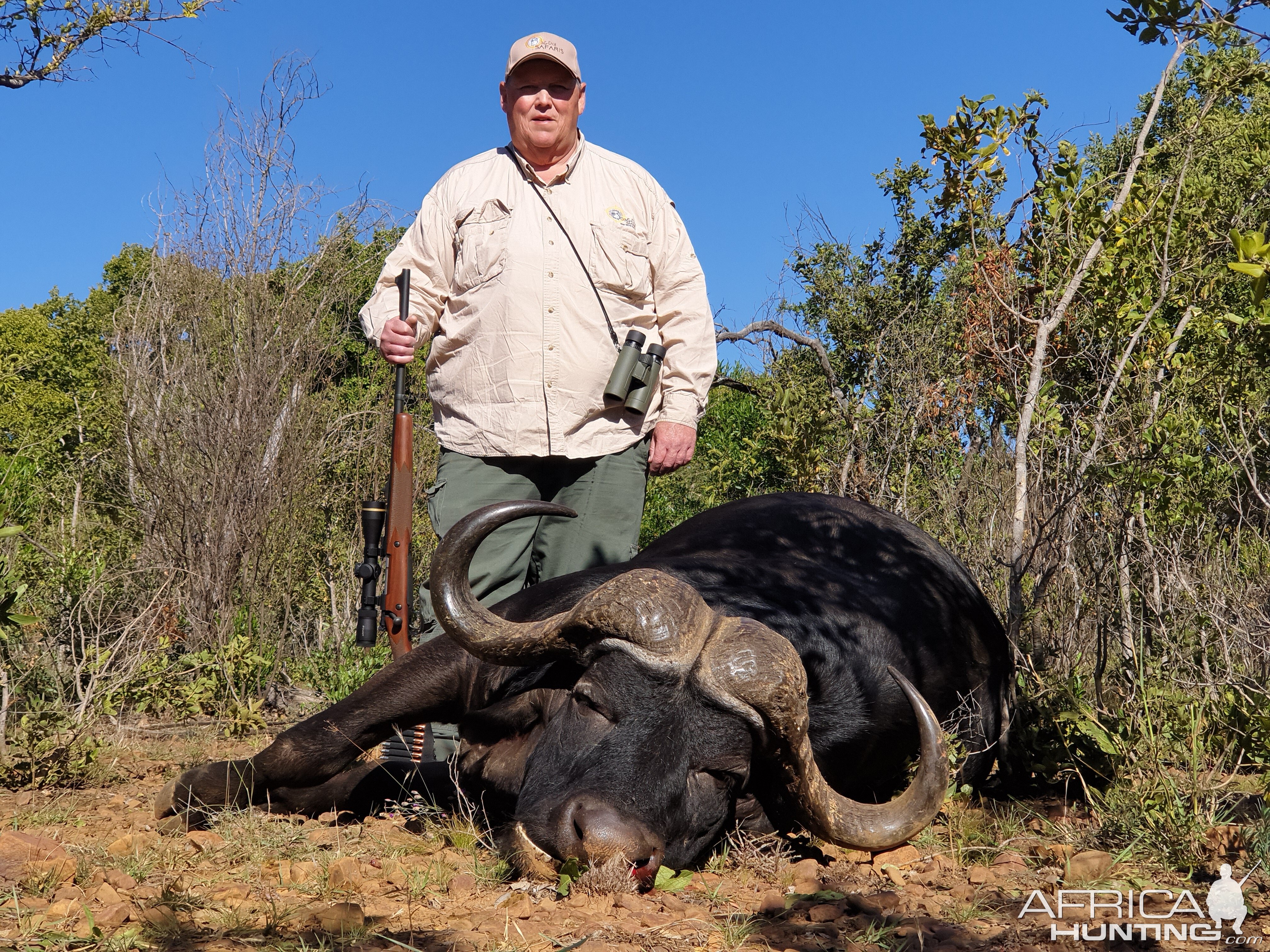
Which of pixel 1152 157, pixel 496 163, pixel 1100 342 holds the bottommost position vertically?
pixel 1100 342

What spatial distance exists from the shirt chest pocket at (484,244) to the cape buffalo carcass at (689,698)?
1.41m

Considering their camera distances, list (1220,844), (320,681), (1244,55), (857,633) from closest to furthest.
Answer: (1220,844)
(857,633)
(1244,55)
(320,681)

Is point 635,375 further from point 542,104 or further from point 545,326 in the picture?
point 542,104

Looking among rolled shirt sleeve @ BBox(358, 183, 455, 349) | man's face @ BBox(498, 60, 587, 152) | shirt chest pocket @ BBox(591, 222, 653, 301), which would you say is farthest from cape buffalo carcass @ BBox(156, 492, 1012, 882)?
man's face @ BBox(498, 60, 587, 152)

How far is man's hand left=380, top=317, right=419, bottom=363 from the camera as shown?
466 cm

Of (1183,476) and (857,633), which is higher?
(1183,476)

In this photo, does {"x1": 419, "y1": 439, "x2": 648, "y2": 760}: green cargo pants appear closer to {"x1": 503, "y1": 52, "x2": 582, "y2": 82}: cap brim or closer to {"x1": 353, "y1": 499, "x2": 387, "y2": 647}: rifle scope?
{"x1": 353, "y1": 499, "x2": 387, "y2": 647}: rifle scope

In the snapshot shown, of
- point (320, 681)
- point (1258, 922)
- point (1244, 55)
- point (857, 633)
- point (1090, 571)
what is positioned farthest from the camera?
point (320, 681)

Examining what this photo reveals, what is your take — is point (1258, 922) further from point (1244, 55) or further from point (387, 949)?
point (1244, 55)

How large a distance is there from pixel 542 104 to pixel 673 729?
2.85 meters

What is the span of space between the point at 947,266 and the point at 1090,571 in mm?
3691

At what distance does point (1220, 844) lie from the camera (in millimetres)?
3279

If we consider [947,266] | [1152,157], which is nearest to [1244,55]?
[1152,157]

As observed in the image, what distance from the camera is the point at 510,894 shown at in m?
2.84
